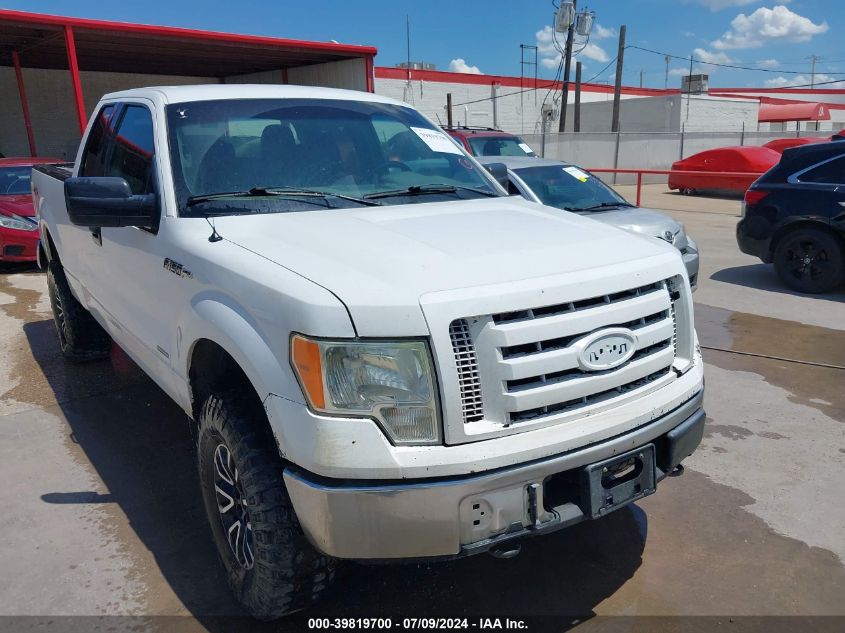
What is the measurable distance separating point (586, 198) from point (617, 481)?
19.7 ft

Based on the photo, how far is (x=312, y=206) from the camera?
308cm

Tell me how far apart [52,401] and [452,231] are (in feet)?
12.0

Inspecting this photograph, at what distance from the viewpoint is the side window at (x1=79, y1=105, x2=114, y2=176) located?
416 cm

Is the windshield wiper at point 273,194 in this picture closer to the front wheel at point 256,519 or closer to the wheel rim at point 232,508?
the front wheel at point 256,519

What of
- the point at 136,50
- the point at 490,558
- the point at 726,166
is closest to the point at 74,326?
the point at 490,558

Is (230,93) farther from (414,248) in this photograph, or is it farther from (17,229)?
(17,229)

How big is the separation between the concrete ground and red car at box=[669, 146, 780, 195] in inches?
609

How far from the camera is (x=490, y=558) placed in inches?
121

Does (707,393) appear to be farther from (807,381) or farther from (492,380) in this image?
(492,380)

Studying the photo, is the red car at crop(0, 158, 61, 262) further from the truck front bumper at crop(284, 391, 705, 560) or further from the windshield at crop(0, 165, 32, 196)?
the truck front bumper at crop(284, 391, 705, 560)

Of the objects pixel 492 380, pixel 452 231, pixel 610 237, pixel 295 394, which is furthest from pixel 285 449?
pixel 610 237

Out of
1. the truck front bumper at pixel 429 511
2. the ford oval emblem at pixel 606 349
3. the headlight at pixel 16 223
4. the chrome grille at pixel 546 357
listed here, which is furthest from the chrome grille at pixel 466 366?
the headlight at pixel 16 223

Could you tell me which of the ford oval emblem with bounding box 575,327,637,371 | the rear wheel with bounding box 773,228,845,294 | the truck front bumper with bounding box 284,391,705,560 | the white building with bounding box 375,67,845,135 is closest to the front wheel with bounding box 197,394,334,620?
the truck front bumper with bounding box 284,391,705,560

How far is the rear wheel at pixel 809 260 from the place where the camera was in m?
7.48
